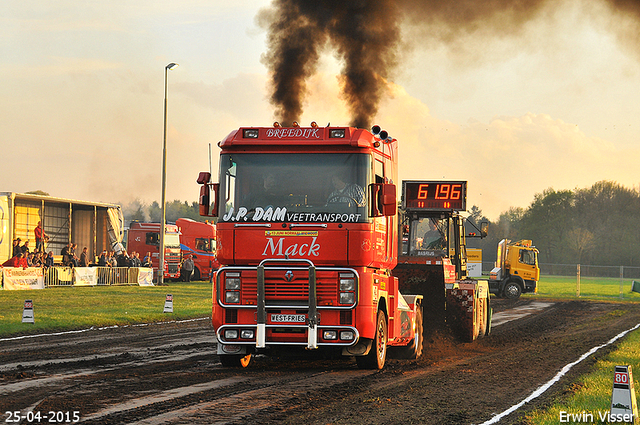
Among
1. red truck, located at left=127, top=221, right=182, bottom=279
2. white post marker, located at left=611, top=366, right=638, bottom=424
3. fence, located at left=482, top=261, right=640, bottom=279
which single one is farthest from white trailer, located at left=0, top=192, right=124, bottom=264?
fence, located at left=482, top=261, right=640, bottom=279

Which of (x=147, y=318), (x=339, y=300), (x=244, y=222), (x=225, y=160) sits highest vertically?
(x=225, y=160)

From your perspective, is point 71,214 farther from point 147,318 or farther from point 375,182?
point 375,182

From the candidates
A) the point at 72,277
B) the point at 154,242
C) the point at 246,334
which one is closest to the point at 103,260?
the point at 72,277

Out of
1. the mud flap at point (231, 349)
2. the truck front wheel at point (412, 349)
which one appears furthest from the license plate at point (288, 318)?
the truck front wheel at point (412, 349)

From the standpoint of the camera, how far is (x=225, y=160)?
428 inches

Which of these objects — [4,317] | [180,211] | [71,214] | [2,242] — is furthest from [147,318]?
[180,211]

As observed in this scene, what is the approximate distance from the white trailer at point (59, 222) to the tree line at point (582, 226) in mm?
66361

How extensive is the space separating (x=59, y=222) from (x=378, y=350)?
2961 centimetres

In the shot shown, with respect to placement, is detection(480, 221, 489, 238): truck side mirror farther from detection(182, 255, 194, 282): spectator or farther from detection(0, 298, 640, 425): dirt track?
detection(182, 255, 194, 282): spectator

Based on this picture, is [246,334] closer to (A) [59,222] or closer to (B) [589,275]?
(A) [59,222]

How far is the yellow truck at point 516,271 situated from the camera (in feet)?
136

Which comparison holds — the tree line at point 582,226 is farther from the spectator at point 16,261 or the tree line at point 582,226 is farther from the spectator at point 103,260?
the spectator at point 16,261

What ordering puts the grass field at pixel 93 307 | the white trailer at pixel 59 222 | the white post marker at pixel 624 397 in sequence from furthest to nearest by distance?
1. the white trailer at pixel 59 222
2. the grass field at pixel 93 307
3. the white post marker at pixel 624 397

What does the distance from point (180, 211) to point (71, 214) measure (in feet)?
425
